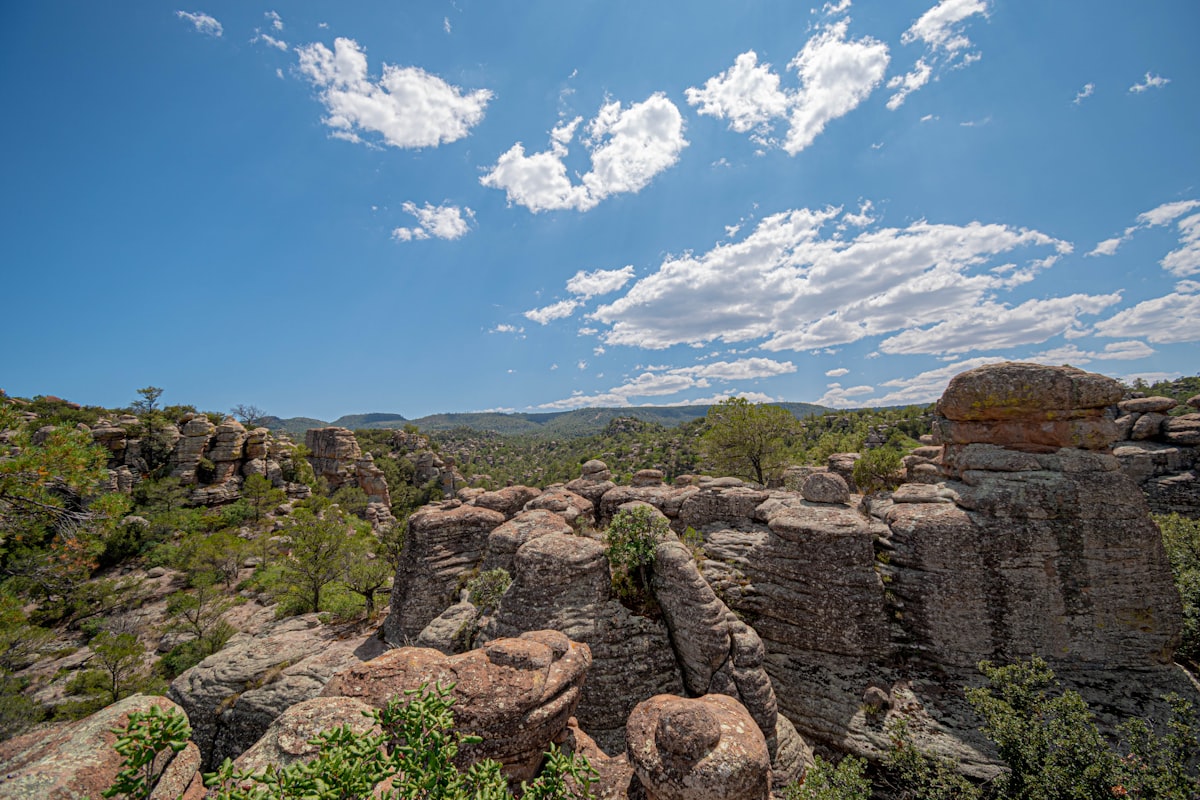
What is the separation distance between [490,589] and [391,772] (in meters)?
12.0

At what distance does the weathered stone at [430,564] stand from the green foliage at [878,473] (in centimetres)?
2847

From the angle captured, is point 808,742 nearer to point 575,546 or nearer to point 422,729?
point 575,546

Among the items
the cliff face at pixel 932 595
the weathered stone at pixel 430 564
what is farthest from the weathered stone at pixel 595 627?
the weathered stone at pixel 430 564

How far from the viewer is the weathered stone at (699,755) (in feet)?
27.9

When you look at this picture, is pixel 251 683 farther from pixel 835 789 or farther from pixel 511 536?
pixel 835 789

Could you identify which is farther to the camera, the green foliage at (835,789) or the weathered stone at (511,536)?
the weathered stone at (511,536)

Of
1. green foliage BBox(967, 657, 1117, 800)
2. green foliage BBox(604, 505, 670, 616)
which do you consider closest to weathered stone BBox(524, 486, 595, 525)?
green foliage BBox(604, 505, 670, 616)

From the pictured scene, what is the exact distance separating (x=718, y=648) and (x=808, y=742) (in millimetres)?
5985

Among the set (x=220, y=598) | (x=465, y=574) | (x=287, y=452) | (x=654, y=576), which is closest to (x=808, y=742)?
(x=654, y=576)

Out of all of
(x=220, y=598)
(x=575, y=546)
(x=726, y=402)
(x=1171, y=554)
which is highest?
(x=726, y=402)

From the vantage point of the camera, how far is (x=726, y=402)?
37.9 metres

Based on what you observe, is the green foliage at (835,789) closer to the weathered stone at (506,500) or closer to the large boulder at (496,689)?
the large boulder at (496,689)

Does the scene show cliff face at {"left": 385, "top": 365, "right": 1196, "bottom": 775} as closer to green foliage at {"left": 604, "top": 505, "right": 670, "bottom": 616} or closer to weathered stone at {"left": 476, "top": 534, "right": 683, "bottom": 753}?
weathered stone at {"left": 476, "top": 534, "right": 683, "bottom": 753}

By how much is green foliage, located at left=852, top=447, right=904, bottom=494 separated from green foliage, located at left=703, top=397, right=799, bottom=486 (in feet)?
19.5
